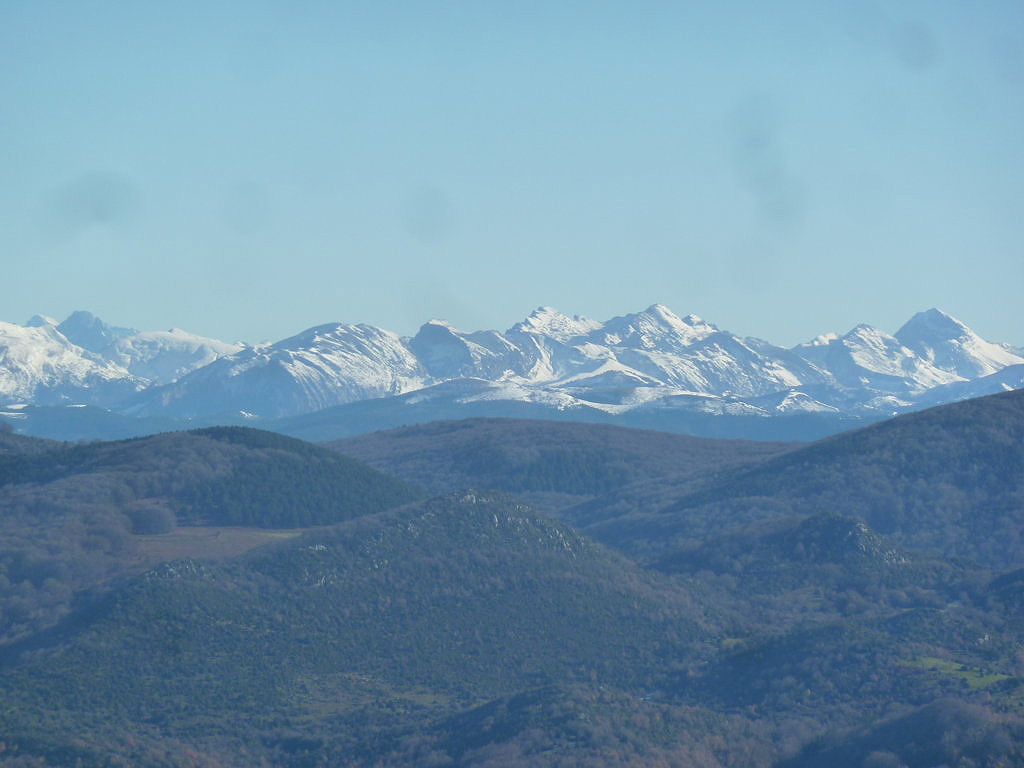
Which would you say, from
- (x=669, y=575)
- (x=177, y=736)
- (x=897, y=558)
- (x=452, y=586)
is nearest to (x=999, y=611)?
(x=897, y=558)

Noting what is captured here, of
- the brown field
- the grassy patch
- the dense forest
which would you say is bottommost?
the grassy patch

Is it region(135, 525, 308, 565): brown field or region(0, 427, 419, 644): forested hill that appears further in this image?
region(135, 525, 308, 565): brown field

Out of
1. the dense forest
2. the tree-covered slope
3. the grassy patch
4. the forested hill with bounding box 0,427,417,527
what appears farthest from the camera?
the forested hill with bounding box 0,427,417,527

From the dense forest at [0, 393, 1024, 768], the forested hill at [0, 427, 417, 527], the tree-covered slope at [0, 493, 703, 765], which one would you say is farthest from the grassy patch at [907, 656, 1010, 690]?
the forested hill at [0, 427, 417, 527]

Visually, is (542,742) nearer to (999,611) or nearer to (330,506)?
(999,611)

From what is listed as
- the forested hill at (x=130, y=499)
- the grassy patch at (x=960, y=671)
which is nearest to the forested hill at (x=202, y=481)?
the forested hill at (x=130, y=499)

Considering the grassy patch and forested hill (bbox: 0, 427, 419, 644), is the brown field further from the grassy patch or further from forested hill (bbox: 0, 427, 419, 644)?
the grassy patch

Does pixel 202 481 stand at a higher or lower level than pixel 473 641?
higher

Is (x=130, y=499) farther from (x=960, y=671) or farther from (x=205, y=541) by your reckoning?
(x=960, y=671)

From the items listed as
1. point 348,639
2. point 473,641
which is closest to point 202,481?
point 348,639
